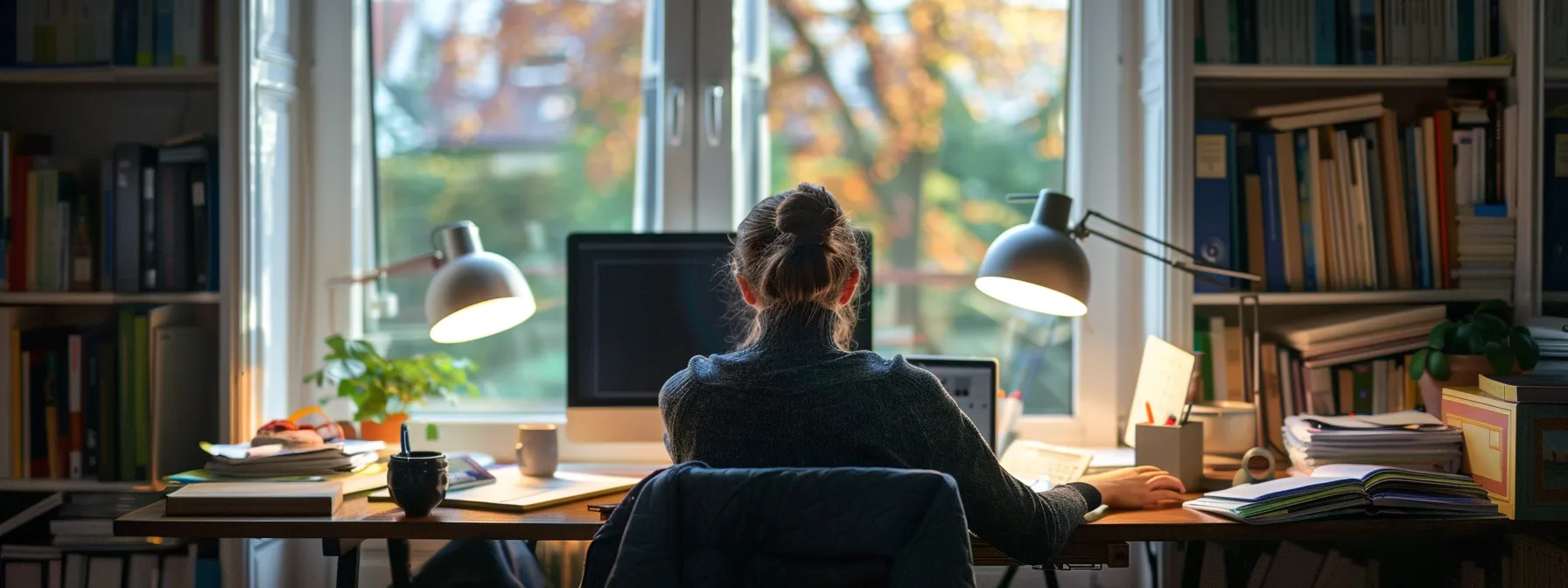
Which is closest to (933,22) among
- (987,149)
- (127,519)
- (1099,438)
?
(987,149)

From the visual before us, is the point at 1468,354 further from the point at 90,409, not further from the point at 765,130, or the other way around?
the point at 90,409

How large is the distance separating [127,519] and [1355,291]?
2094mm

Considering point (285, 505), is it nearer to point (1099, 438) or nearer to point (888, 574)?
point (888, 574)

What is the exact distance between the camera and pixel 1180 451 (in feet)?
Answer: 6.50

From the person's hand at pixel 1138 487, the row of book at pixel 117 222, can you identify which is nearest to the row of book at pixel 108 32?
the row of book at pixel 117 222

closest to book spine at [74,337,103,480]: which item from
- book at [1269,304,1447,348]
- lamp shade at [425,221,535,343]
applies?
lamp shade at [425,221,535,343]

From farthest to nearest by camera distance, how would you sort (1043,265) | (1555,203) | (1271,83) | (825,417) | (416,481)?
(1271,83) < (1555,203) < (1043,265) < (416,481) < (825,417)

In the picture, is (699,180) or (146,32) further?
(699,180)

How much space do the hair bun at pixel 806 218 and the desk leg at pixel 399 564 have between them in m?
1.05

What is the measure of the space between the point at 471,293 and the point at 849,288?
28.0 inches

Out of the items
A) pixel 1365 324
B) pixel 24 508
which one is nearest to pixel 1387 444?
pixel 1365 324

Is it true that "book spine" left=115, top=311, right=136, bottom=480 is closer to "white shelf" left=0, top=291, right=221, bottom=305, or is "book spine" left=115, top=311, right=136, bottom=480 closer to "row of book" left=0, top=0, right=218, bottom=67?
"white shelf" left=0, top=291, right=221, bottom=305

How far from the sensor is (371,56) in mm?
2561

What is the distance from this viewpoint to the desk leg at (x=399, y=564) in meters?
2.20
